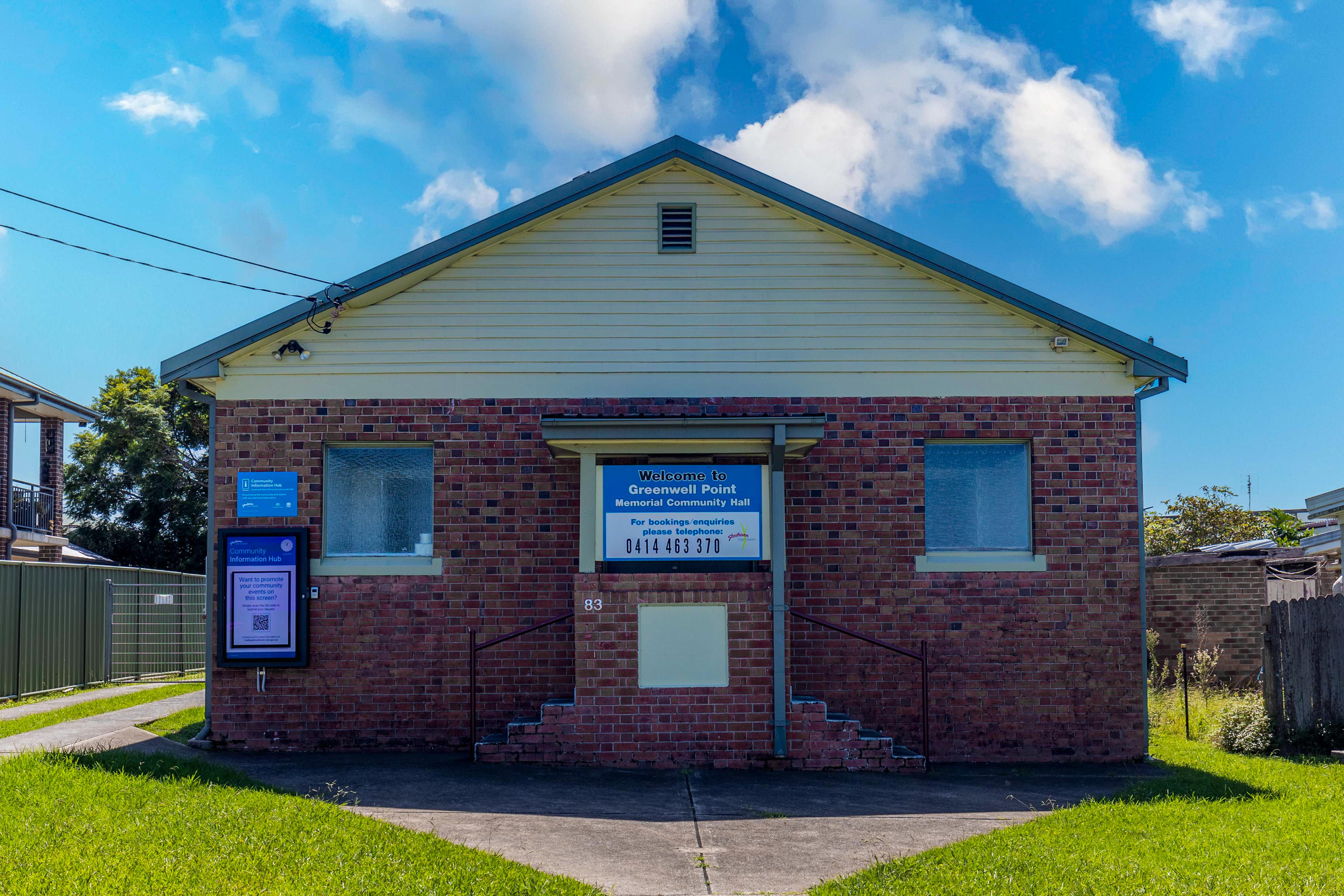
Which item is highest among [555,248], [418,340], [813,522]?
[555,248]

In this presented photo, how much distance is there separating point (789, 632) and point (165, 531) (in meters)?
31.8

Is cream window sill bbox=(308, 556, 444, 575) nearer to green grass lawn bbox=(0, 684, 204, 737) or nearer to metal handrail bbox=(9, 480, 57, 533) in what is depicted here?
green grass lawn bbox=(0, 684, 204, 737)

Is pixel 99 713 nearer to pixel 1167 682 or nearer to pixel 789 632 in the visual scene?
pixel 789 632

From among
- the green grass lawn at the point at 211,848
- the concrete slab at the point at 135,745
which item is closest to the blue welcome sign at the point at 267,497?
the concrete slab at the point at 135,745

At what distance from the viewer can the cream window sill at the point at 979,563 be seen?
11.5m

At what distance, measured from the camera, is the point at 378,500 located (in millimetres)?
11539

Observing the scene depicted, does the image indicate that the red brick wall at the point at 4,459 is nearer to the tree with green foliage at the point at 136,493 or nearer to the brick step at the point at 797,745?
the tree with green foliage at the point at 136,493

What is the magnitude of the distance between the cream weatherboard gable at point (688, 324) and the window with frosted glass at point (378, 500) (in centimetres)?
65

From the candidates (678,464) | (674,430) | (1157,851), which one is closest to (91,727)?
(678,464)

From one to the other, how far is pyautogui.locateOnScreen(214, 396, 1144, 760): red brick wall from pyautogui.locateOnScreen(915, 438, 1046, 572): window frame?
0.21 feet

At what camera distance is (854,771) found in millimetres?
10289

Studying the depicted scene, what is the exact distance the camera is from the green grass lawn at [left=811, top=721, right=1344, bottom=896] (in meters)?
6.48

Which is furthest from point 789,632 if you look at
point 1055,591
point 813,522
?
point 1055,591

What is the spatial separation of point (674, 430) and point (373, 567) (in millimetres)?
3345
